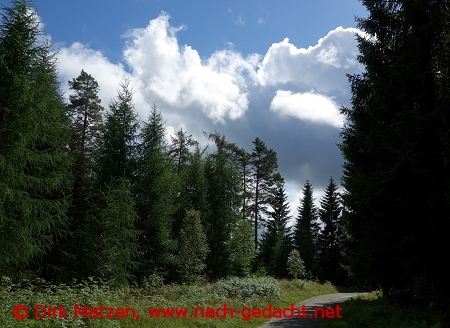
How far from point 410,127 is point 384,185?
6.26ft

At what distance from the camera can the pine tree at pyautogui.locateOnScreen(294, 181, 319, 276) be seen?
163 ft

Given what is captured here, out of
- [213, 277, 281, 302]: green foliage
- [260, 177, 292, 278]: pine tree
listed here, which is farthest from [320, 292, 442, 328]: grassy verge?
[260, 177, 292, 278]: pine tree

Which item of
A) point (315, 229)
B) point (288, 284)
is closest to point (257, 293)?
point (288, 284)

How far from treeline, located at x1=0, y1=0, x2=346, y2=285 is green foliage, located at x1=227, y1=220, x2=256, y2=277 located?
90mm

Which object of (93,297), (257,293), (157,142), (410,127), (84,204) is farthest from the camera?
(157,142)

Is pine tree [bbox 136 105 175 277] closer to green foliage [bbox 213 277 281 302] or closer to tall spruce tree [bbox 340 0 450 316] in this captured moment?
green foliage [bbox 213 277 281 302]

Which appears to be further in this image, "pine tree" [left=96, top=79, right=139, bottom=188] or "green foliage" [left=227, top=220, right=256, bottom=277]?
"green foliage" [left=227, top=220, right=256, bottom=277]

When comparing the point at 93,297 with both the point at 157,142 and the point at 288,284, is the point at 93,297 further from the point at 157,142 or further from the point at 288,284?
the point at 288,284

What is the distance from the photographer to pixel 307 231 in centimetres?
5238

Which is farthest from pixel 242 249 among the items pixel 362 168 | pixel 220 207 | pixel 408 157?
pixel 408 157

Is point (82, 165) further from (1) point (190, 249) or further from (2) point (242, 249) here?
(2) point (242, 249)

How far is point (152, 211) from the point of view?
22.8 metres

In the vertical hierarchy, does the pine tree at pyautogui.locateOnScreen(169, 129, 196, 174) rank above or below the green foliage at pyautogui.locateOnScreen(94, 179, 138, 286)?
above

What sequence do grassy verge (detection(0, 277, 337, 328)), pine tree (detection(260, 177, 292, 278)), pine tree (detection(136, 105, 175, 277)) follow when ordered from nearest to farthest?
grassy verge (detection(0, 277, 337, 328)), pine tree (detection(136, 105, 175, 277)), pine tree (detection(260, 177, 292, 278))
